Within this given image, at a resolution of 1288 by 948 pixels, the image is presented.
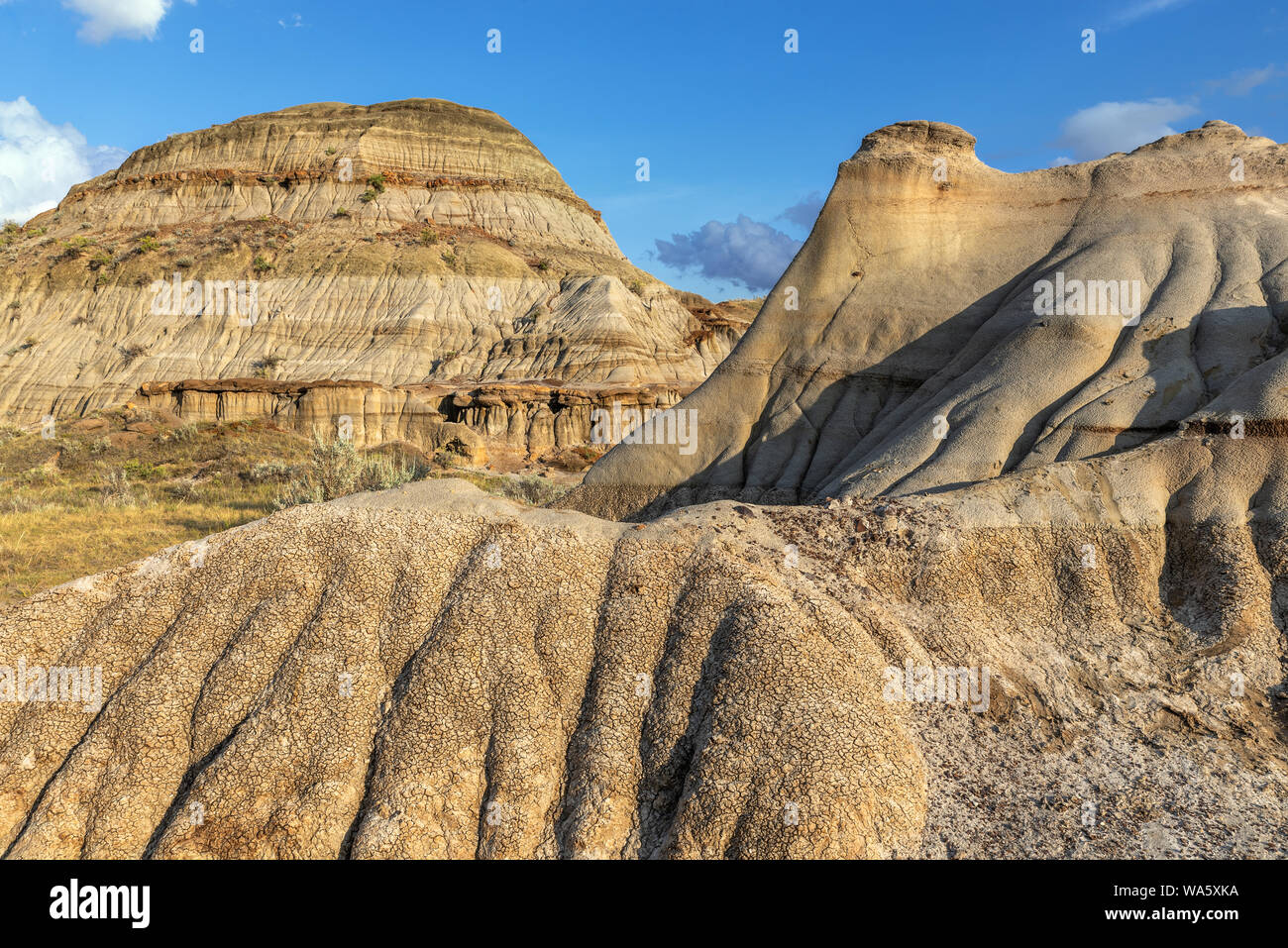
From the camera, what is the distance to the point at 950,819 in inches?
185

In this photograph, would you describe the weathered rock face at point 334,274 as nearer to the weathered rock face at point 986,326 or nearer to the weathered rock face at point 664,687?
the weathered rock face at point 986,326

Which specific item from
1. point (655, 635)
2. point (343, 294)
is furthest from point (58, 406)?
point (655, 635)

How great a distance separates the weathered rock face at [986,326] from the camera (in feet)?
29.6

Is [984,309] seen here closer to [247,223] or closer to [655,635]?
[655,635]

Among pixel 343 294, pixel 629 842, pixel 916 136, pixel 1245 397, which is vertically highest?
pixel 343 294

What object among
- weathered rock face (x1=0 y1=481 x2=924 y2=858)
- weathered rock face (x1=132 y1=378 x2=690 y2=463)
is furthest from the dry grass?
weathered rock face (x1=0 y1=481 x2=924 y2=858)

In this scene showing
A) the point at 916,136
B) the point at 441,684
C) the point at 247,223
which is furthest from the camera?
the point at 247,223

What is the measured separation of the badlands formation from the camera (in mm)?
4770

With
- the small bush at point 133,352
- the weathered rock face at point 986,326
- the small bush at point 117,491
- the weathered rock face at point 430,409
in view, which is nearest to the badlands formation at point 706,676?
the weathered rock face at point 986,326

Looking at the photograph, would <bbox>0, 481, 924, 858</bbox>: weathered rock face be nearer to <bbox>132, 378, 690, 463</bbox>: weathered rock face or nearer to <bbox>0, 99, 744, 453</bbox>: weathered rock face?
<bbox>132, 378, 690, 463</bbox>: weathered rock face

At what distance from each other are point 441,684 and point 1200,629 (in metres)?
5.54

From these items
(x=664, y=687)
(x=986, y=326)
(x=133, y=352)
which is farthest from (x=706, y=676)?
(x=133, y=352)

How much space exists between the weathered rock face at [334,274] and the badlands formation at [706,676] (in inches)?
1401

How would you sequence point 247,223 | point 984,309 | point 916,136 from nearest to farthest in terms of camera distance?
point 984,309 < point 916,136 < point 247,223
